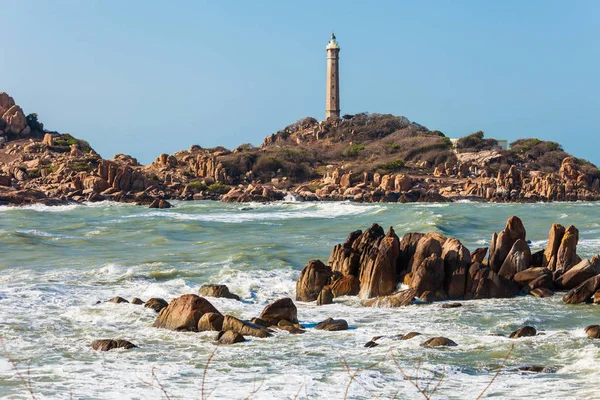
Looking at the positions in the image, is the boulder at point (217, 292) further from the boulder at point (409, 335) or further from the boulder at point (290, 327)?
the boulder at point (409, 335)

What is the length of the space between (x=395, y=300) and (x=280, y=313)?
3193 mm

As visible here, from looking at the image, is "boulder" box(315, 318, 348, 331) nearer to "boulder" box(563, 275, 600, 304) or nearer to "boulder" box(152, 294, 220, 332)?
"boulder" box(152, 294, 220, 332)

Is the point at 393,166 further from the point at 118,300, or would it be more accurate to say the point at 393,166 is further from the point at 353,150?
the point at 118,300

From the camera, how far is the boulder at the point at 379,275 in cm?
1850

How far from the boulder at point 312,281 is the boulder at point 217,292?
1463mm

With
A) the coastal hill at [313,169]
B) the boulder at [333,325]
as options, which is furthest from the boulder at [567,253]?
the coastal hill at [313,169]

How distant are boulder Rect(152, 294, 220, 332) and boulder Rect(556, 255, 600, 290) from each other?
861cm

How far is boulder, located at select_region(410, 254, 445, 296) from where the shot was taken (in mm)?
18141

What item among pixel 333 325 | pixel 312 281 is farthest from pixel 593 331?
pixel 312 281

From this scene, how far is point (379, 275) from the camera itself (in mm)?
18688

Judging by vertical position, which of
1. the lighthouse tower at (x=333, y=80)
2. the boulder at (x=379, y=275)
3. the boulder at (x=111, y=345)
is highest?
the lighthouse tower at (x=333, y=80)

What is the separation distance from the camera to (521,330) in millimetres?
13922

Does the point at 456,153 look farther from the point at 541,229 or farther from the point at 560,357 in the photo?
the point at 560,357

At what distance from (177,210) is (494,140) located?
5383cm
